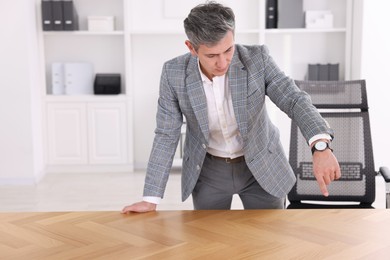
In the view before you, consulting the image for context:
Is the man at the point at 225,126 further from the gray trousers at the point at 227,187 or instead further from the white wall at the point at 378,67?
the white wall at the point at 378,67

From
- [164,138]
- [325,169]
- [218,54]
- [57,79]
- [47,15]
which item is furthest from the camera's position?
[57,79]

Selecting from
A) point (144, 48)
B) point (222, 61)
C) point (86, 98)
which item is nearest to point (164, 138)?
point (222, 61)

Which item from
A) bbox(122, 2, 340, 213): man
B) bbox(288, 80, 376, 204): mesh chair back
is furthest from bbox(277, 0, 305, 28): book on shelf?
bbox(122, 2, 340, 213): man

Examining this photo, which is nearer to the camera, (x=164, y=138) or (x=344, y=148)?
(x=164, y=138)

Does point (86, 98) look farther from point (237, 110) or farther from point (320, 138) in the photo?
point (320, 138)

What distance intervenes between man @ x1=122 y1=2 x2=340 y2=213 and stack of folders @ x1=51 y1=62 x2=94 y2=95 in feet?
11.4

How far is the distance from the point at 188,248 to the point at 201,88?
0.75 m

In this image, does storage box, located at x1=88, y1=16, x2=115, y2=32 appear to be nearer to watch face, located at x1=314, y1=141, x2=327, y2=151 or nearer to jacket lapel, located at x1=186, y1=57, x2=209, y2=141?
jacket lapel, located at x1=186, y1=57, x2=209, y2=141

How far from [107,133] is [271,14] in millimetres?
2009

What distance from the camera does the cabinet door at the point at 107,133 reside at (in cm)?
580

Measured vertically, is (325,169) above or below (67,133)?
above

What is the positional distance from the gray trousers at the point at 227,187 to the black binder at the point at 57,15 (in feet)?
11.6

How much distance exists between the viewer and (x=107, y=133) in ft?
19.1

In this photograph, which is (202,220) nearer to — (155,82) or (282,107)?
(282,107)
